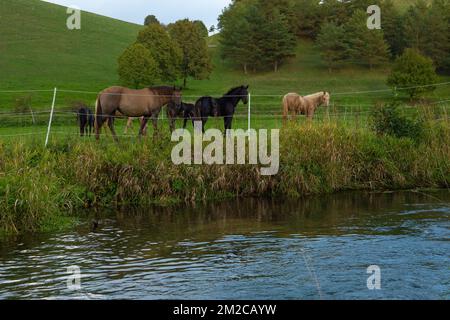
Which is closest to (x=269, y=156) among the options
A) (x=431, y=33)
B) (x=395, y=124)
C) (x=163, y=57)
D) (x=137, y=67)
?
(x=395, y=124)

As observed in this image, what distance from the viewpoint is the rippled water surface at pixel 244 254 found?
8.68 m

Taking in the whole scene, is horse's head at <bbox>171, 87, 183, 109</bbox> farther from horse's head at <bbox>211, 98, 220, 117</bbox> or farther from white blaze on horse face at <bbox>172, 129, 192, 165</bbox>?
white blaze on horse face at <bbox>172, 129, 192, 165</bbox>

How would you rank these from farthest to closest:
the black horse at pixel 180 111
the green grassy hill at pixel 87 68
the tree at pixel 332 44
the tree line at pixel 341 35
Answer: the tree at pixel 332 44
the tree line at pixel 341 35
the green grassy hill at pixel 87 68
the black horse at pixel 180 111

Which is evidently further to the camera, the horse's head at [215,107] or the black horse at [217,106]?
the black horse at [217,106]

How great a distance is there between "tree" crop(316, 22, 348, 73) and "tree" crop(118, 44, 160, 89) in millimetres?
25180

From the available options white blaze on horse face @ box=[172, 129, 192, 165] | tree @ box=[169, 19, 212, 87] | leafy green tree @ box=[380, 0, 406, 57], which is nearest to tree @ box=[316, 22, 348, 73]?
leafy green tree @ box=[380, 0, 406, 57]

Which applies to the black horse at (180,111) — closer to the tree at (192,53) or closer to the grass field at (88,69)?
the grass field at (88,69)

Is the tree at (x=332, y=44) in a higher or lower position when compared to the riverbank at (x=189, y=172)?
higher

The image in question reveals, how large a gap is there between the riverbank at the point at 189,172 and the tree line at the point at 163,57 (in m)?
29.8

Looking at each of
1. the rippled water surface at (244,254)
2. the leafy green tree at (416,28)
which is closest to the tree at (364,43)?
the leafy green tree at (416,28)

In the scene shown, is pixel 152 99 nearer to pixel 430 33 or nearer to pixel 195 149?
pixel 195 149
